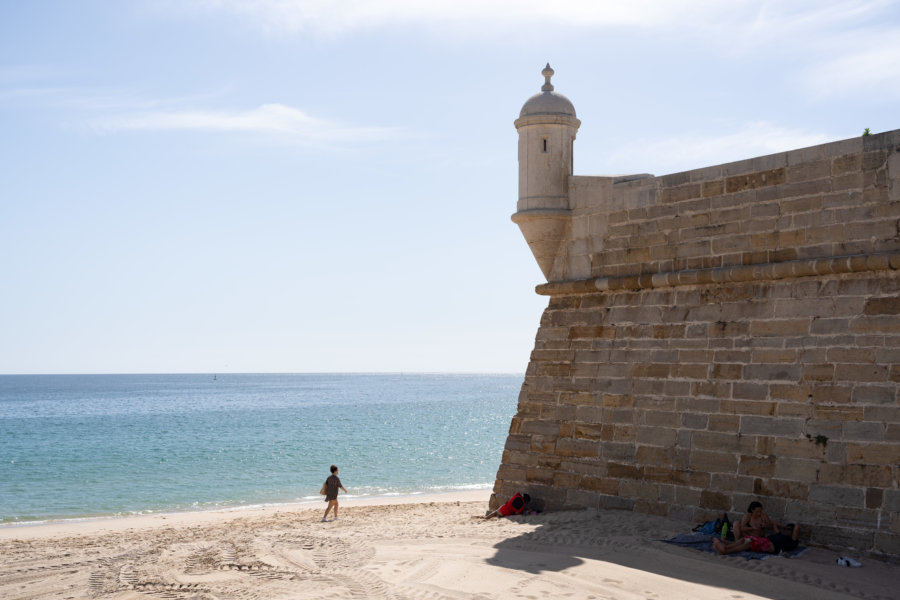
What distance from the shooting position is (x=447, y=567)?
7516mm

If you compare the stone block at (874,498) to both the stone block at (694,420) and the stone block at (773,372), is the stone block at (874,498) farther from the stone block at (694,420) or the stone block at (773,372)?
the stone block at (694,420)

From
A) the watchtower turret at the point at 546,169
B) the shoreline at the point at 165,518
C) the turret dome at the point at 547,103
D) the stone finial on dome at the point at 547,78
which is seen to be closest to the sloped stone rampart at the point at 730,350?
the watchtower turret at the point at 546,169

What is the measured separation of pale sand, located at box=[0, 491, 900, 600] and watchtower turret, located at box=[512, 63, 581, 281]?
11.7 feet

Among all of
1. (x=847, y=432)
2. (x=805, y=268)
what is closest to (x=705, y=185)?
(x=805, y=268)

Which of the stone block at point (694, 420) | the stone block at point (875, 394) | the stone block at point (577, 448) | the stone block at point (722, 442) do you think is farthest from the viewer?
the stone block at point (577, 448)

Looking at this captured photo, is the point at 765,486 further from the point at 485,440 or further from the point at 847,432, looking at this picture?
the point at 485,440

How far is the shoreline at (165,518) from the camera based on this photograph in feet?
51.3

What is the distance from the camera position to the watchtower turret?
1063cm

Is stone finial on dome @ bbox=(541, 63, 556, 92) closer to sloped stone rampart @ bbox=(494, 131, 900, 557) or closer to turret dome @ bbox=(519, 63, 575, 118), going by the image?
turret dome @ bbox=(519, 63, 575, 118)

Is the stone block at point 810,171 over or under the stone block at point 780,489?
over

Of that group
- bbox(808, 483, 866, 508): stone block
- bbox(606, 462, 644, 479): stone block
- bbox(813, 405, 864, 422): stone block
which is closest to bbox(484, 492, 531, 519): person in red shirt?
bbox(606, 462, 644, 479): stone block

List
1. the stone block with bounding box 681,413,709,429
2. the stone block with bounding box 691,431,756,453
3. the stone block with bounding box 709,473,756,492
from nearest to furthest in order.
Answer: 1. the stone block with bounding box 709,473,756,492
2. the stone block with bounding box 691,431,756,453
3. the stone block with bounding box 681,413,709,429

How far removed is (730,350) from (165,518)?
1334 cm

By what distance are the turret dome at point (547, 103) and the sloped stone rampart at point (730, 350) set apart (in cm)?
93
